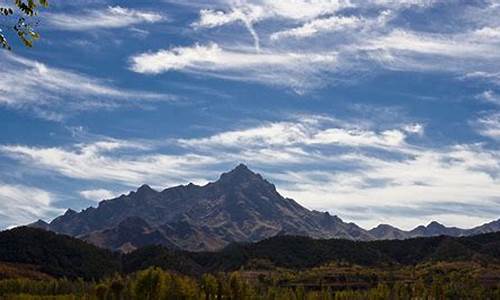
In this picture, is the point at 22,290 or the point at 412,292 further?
the point at 22,290

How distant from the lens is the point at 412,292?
180 meters

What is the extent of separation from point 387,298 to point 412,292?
1812 centimetres

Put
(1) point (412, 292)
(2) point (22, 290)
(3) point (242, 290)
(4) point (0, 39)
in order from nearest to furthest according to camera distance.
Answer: (4) point (0, 39) < (3) point (242, 290) < (1) point (412, 292) < (2) point (22, 290)

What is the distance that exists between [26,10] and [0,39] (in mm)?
1275

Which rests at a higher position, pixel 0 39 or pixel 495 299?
pixel 0 39

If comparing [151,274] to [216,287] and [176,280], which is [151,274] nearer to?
[176,280]

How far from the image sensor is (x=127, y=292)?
531 ft

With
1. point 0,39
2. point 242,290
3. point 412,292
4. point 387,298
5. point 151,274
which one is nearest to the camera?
point 0,39

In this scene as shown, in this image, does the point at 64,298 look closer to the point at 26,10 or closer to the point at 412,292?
the point at 412,292

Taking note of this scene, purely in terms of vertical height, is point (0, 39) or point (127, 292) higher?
point (0, 39)

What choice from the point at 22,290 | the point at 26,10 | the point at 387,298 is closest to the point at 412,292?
the point at 387,298

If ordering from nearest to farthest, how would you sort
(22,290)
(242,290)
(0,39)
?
(0,39) < (242,290) < (22,290)

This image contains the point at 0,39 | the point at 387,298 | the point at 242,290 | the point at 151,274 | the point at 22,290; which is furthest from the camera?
the point at 22,290

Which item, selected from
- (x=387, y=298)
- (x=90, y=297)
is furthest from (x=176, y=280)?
(x=387, y=298)
